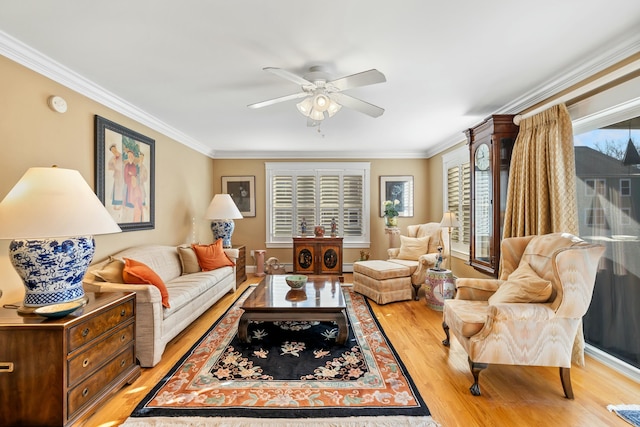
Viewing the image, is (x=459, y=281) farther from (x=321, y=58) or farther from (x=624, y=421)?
(x=321, y=58)

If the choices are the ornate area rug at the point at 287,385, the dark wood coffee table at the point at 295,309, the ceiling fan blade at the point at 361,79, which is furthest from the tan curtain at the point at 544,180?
the dark wood coffee table at the point at 295,309

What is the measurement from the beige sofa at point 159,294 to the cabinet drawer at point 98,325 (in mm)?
180

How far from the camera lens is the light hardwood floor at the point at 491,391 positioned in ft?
6.03

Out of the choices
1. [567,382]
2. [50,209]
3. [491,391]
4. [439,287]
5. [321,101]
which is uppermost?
[321,101]

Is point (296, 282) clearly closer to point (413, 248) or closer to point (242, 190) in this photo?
point (413, 248)

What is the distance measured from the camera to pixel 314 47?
216 centimetres

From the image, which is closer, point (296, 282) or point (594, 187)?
point (594, 187)

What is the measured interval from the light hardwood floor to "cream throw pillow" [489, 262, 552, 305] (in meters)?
0.63

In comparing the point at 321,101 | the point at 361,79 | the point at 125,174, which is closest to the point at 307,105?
the point at 321,101

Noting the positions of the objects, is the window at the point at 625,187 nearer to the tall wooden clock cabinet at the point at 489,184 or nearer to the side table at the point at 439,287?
the tall wooden clock cabinet at the point at 489,184

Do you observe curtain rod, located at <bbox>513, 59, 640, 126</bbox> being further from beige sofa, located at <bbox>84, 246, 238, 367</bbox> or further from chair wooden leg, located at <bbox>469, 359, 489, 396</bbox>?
beige sofa, located at <bbox>84, 246, 238, 367</bbox>

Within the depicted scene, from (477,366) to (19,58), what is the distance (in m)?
3.97

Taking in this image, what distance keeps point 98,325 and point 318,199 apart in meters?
4.49

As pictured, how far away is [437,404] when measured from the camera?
6.46ft
